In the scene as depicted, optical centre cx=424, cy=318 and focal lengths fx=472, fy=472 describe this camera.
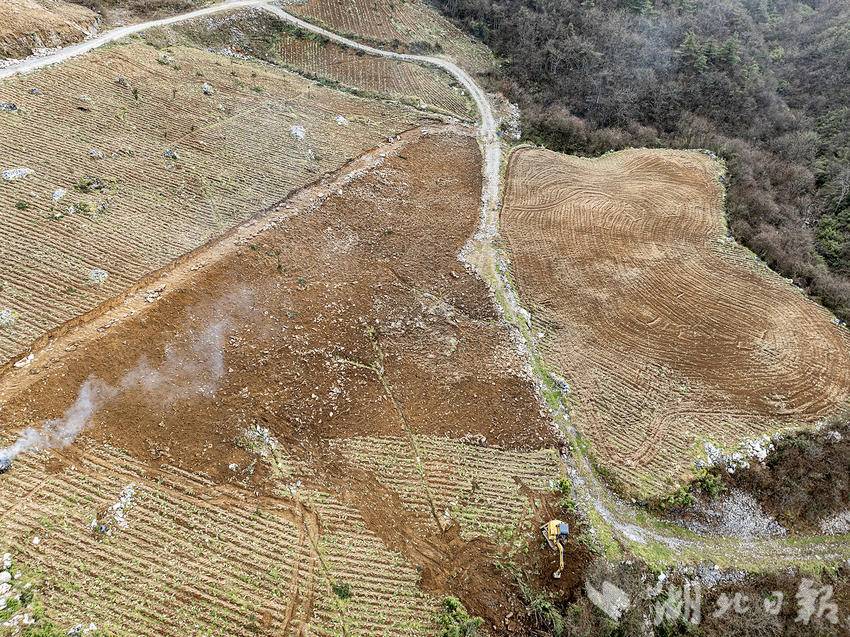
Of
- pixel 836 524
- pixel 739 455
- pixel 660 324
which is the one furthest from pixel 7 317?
pixel 836 524

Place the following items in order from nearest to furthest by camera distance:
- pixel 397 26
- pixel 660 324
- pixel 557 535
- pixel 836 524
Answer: pixel 557 535, pixel 836 524, pixel 660 324, pixel 397 26

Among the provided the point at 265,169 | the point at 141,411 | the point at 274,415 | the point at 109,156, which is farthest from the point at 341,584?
the point at 109,156

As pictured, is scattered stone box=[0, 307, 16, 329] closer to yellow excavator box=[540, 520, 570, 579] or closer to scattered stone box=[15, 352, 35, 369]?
scattered stone box=[15, 352, 35, 369]

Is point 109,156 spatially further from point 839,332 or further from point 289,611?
point 839,332

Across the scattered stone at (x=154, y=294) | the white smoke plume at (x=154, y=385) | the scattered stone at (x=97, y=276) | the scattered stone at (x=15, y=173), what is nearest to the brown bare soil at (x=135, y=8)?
the scattered stone at (x=15, y=173)

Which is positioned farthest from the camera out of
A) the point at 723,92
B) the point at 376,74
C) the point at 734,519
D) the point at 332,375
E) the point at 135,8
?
the point at 723,92

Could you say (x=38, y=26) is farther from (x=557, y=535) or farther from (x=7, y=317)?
(x=557, y=535)
